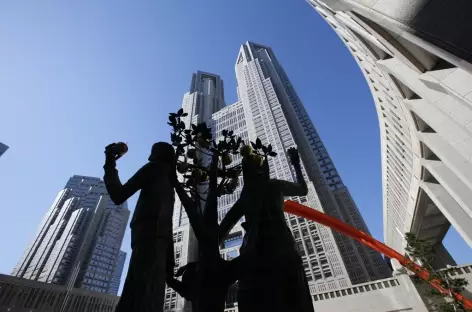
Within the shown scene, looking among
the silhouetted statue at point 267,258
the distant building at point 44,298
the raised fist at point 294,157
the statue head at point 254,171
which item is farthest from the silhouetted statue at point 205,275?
the distant building at point 44,298

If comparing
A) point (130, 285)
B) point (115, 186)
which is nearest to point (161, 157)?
point (115, 186)

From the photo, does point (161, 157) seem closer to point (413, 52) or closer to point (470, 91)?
point (470, 91)

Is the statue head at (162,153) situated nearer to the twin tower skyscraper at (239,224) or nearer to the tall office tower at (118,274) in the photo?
the twin tower skyscraper at (239,224)

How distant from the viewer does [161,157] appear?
3.18 m

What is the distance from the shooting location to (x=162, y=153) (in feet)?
10.5

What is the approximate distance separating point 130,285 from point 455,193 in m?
12.8

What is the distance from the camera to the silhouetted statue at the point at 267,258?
2.36m

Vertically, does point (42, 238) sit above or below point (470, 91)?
above

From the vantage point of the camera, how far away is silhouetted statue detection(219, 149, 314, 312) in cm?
236

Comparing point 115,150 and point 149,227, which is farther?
point 115,150

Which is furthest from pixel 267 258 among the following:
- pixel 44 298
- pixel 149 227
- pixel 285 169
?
pixel 285 169

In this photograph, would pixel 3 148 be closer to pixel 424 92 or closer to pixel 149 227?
pixel 149 227

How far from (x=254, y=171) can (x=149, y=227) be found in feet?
5.08

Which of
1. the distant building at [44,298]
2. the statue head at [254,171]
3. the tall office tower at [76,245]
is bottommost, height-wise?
the statue head at [254,171]
